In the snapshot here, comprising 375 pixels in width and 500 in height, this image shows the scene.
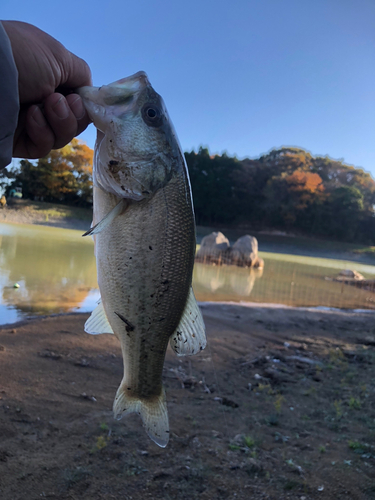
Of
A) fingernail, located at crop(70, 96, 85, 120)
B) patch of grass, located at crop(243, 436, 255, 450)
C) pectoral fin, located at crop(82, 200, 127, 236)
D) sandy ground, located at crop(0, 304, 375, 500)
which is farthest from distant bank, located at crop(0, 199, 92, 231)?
pectoral fin, located at crop(82, 200, 127, 236)

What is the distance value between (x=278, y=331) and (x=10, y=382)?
7111 millimetres

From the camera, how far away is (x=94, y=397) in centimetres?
469

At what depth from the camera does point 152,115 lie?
1.74m

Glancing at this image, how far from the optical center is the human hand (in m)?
1.71

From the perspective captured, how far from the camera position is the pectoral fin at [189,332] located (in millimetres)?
1856

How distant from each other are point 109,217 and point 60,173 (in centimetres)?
2559

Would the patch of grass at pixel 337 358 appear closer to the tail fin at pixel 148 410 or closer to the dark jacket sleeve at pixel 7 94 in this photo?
the tail fin at pixel 148 410

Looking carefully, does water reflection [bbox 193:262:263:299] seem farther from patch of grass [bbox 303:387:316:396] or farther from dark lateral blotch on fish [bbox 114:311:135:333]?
dark lateral blotch on fish [bbox 114:311:135:333]

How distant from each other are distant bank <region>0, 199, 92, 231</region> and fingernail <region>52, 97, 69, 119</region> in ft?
101

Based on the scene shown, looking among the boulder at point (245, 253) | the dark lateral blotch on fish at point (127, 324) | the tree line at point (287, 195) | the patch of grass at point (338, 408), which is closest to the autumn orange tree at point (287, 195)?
the tree line at point (287, 195)

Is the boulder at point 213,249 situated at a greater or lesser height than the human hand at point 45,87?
lesser

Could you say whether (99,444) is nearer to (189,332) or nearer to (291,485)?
(291,485)

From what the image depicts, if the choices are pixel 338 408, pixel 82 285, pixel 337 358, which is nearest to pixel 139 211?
pixel 338 408

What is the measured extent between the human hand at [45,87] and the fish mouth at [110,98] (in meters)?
0.17
